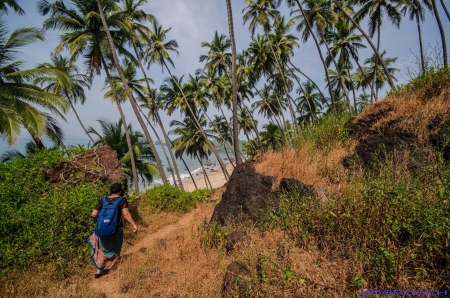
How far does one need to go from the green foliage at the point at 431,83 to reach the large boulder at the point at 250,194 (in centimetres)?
408

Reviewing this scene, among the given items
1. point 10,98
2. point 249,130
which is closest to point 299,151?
point 10,98

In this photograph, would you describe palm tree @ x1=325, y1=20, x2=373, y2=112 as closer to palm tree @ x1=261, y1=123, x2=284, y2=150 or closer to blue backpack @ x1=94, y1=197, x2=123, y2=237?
palm tree @ x1=261, y1=123, x2=284, y2=150

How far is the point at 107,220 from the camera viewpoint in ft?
12.6

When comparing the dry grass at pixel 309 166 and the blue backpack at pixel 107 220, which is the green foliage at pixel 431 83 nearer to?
the dry grass at pixel 309 166

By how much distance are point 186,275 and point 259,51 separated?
871 inches

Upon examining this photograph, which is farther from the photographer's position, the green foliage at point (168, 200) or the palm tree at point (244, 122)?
the palm tree at point (244, 122)

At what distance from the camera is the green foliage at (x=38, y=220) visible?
13.5ft

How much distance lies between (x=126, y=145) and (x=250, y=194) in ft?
43.7

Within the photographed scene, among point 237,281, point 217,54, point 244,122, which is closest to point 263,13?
point 217,54

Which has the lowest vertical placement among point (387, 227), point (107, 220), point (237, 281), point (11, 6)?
point (237, 281)

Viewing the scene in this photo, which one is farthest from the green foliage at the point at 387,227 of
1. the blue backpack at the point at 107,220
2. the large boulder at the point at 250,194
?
the blue backpack at the point at 107,220

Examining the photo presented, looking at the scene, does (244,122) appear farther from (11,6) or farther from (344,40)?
(11,6)

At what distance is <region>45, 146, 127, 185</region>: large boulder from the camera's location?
633cm

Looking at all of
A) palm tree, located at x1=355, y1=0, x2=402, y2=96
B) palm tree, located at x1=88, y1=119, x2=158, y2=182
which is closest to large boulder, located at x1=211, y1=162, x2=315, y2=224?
palm tree, located at x1=88, y1=119, x2=158, y2=182
